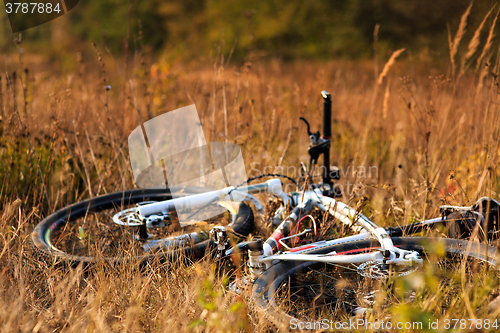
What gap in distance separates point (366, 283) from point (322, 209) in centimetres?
62

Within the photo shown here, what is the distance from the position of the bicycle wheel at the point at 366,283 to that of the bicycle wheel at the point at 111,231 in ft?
1.51

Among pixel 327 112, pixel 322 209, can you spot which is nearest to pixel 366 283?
pixel 322 209

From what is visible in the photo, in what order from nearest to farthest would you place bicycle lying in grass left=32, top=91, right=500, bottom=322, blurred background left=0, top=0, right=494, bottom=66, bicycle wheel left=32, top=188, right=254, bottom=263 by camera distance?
bicycle lying in grass left=32, top=91, right=500, bottom=322 → bicycle wheel left=32, top=188, right=254, bottom=263 → blurred background left=0, top=0, right=494, bottom=66

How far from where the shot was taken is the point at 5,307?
1.65 m

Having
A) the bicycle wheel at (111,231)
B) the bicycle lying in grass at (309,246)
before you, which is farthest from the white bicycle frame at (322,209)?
the bicycle wheel at (111,231)

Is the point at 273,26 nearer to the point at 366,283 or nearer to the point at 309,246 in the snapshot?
the point at 309,246

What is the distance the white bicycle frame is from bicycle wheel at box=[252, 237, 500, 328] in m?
0.05

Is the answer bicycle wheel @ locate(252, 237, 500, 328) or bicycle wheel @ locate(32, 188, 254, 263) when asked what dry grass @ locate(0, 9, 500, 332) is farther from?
bicycle wheel @ locate(252, 237, 500, 328)

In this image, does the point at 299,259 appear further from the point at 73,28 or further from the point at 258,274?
the point at 73,28

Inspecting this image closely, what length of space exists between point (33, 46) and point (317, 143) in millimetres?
24222

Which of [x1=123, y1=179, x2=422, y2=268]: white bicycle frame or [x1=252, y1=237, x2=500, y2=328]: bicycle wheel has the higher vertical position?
[x1=123, y1=179, x2=422, y2=268]: white bicycle frame

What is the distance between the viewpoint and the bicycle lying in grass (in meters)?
1.81

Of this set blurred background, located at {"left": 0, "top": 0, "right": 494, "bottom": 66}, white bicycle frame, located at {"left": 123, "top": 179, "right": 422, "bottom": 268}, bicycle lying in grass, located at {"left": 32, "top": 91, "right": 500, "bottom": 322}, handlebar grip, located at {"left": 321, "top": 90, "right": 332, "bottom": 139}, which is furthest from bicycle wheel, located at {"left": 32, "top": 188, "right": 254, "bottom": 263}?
blurred background, located at {"left": 0, "top": 0, "right": 494, "bottom": 66}

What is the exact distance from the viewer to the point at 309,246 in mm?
1998
